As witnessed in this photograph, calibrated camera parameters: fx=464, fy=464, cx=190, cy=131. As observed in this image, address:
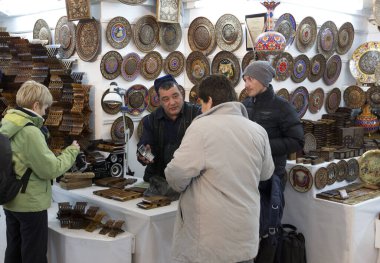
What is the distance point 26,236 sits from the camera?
2.87m

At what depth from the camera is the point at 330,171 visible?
3836 millimetres

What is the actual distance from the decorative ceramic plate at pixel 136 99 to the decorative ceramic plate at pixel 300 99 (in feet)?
5.24

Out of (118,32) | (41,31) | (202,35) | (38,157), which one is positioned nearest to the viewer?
(38,157)

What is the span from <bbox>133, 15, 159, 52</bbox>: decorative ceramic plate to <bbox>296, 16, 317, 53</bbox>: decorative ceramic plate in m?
1.53

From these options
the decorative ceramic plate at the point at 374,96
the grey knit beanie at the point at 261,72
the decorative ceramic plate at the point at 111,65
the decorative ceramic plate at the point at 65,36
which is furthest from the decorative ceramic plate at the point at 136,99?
the decorative ceramic plate at the point at 374,96

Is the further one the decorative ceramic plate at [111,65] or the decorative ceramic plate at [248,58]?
the decorative ceramic plate at [248,58]

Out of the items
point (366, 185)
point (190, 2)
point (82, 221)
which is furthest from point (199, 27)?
point (82, 221)

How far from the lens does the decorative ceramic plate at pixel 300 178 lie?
369 centimetres

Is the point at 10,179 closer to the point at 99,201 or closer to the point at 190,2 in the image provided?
the point at 99,201

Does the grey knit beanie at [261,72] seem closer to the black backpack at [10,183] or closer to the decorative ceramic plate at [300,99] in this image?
the black backpack at [10,183]

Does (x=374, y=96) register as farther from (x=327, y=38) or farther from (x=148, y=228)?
(x=148, y=228)

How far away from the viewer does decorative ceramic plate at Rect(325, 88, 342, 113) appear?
5.39 m

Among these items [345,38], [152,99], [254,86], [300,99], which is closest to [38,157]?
[254,86]

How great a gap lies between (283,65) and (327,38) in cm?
75
